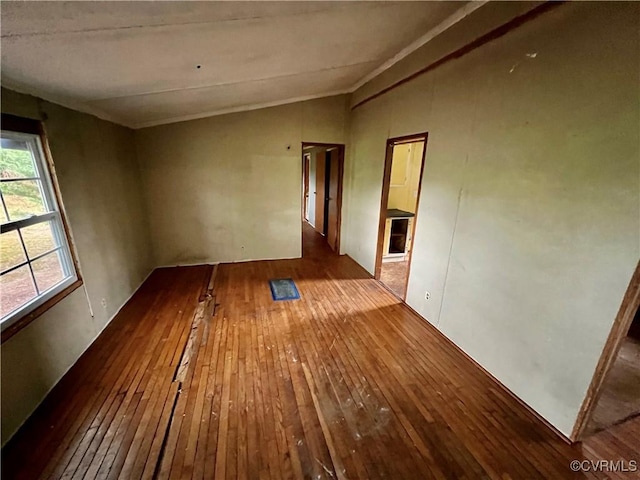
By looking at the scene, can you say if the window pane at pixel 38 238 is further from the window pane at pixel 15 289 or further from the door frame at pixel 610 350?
the door frame at pixel 610 350

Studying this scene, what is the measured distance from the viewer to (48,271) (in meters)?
2.15

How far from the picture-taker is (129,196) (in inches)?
141

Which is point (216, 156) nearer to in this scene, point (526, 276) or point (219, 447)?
point (219, 447)

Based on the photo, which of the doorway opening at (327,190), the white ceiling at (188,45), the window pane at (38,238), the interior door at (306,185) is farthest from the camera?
the interior door at (306,185)

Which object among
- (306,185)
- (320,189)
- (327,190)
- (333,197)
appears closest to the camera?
(333,197)

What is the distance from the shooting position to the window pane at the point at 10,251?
1773mm

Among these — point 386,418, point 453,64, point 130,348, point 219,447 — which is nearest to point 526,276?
point 386,418

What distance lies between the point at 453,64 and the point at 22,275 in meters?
3.82

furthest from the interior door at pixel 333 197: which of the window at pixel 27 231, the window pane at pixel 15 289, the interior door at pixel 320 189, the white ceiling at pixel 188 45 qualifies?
the window pane at pixel 15 289

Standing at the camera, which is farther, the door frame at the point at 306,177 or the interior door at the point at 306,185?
the interior door at the point at 306,185

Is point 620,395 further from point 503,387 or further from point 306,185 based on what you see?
point 306,185

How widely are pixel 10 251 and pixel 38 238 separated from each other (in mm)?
265

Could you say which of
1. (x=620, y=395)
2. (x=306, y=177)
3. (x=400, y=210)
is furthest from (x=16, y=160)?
(x=306, y=177)

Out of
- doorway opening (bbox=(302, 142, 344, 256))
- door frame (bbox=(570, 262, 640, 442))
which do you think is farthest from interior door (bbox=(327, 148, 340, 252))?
door frame (bbox=(570, 262, 640, 442))
